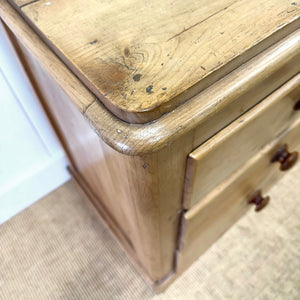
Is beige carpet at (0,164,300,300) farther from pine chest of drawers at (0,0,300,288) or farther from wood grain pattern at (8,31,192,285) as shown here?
pine chest of drawers at (0,0,300,288)

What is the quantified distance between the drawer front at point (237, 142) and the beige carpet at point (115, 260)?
43 centimetres

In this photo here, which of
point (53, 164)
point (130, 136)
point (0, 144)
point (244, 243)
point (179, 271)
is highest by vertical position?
point (130, 136)

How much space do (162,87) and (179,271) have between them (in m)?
0.61

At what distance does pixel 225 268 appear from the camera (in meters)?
0.81

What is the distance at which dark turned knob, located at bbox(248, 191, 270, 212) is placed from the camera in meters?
0.72

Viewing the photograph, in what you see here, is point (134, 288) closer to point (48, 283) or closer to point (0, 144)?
point (48, 283)

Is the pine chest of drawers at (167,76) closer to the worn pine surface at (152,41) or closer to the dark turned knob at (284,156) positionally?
the worn pine surface at (152,41)

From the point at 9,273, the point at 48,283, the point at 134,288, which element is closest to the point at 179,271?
Result: the point at 134,288

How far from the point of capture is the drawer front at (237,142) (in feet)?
1.18

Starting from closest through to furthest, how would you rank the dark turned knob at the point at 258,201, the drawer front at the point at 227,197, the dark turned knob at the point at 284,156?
1. the drawer front at the point at 227,197
2. the dark turned knob at the point at 284,156
3. the dark turned knob at the point at 258,201

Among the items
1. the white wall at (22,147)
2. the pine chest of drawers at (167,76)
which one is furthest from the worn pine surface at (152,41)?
the white wall at (22,147)

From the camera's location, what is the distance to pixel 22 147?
30.5 inches

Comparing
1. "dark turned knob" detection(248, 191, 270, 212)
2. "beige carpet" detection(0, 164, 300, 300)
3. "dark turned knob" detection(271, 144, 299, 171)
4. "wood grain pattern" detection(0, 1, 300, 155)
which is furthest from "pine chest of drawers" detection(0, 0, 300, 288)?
"beige carpet" detection(0, 164, 300, 300)

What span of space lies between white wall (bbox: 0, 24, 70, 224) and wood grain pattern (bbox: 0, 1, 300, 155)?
0.28 meters
